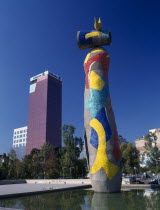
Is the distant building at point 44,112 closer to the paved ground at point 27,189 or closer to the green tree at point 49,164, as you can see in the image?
the green tree at point 49,164

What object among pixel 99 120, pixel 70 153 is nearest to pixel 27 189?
pixel 99 120

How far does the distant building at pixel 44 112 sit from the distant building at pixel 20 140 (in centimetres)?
1208

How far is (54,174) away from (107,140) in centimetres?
2909

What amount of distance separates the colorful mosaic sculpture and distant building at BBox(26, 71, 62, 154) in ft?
332

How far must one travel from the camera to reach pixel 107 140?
696 inches

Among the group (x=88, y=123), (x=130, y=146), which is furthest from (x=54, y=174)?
(x=88, y=123)

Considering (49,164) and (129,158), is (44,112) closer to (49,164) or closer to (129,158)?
(49,164)

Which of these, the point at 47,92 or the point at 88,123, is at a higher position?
the point at 47,92

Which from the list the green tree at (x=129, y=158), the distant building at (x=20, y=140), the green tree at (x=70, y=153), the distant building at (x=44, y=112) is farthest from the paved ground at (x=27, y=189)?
the distant building at (x=20, y=140)

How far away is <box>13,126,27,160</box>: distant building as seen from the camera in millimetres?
138500

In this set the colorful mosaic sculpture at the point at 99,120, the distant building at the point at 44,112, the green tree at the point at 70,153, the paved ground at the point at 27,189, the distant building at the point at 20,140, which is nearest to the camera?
the paved ground at the point at 27,189

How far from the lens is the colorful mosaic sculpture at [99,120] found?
672 inches

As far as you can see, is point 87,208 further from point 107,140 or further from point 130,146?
point 130,146

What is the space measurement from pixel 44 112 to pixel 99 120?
106624 mm
